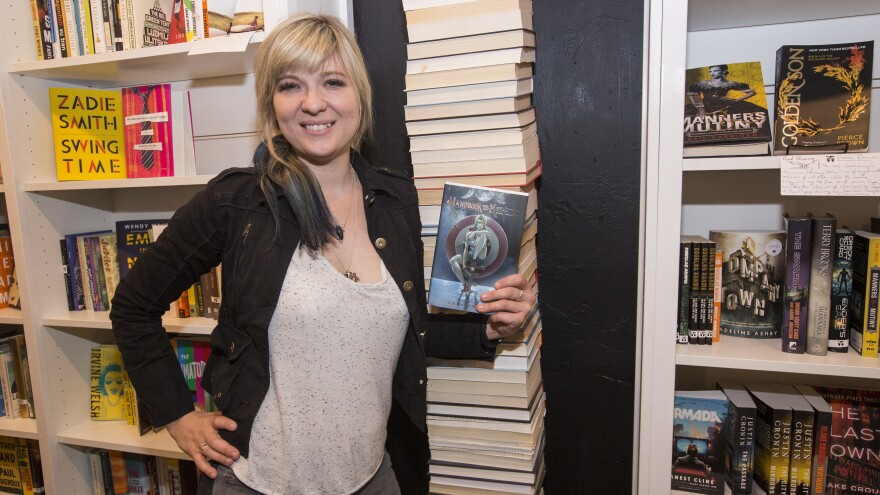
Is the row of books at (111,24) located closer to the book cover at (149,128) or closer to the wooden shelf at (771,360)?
the book cover at (149,128)

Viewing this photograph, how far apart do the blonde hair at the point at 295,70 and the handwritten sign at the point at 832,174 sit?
0.81 metres

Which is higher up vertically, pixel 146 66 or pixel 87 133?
pixel 146 66

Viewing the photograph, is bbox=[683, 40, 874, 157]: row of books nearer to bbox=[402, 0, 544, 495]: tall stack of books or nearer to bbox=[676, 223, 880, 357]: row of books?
bbox=[676, 223, 880, 357]: row of books

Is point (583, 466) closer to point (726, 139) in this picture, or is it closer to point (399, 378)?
point (399, 378)

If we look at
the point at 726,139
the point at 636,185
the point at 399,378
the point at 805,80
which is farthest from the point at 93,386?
the point at 805,80

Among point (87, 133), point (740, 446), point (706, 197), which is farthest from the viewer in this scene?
point (87, 133)

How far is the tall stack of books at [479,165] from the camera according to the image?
115 cm

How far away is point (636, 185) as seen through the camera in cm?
127

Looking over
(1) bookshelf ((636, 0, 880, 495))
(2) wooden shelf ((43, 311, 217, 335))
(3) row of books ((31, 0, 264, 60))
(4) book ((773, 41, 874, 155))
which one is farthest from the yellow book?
(4) book ((773, 41, 874, 155))

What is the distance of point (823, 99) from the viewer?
1086mm

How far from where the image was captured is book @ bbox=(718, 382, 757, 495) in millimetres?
1185

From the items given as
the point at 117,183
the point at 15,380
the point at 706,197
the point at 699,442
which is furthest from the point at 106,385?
the point at 706,197

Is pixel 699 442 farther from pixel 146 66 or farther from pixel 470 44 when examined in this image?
pixel 146 66

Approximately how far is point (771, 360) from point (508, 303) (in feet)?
1.68
